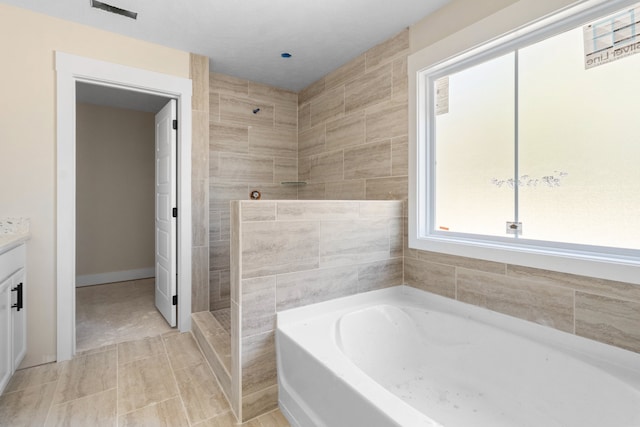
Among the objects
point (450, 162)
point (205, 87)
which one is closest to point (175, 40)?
point (205, 87)

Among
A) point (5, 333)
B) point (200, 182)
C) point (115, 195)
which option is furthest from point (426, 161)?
point (115, 195)

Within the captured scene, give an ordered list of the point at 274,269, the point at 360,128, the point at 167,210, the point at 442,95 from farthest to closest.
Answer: the point at 167,210 < the point at 360,128 < the point at 442,95 < the point at 274,269

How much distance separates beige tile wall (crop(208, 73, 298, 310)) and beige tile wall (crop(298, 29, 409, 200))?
21 cm

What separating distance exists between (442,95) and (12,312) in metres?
2.99

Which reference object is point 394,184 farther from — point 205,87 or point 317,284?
point 205,87

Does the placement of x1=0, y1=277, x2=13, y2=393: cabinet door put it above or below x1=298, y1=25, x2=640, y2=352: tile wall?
below

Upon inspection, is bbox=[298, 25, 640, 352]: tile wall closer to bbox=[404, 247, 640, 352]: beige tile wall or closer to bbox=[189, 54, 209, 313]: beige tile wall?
bbox=[404, 247, 640, 352]: beige tile wall

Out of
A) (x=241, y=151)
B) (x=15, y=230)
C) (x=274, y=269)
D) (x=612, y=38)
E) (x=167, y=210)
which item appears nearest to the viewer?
(x=612, y=38)

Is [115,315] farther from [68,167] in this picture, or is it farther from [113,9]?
[113,9]

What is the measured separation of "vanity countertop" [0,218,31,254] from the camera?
180 centimetres

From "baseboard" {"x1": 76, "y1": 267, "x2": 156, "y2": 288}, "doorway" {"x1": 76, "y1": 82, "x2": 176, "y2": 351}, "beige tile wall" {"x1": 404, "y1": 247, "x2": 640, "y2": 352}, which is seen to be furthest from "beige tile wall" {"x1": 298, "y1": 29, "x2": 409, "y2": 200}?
"baseboard" {"x1": 76, "y1": 267, "x2": 156, "y2": 288}

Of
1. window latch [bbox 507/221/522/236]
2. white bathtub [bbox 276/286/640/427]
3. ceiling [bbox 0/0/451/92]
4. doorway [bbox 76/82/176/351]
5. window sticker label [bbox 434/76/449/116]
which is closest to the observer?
white bathtub [bbox 276/286/640/427]

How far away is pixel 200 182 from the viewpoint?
266 centimetres

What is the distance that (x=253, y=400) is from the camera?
1.59 m
